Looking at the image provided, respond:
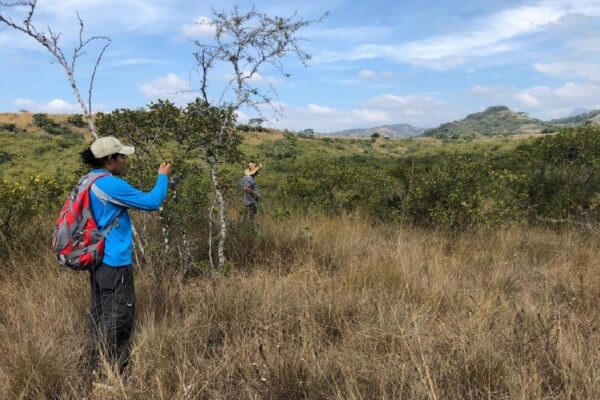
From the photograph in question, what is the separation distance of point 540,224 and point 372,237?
3.61 m

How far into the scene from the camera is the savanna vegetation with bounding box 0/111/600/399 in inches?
110

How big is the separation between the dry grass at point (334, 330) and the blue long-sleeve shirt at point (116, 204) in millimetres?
614

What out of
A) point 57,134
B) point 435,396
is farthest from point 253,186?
point 57,134

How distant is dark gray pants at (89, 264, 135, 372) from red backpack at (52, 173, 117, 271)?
Answer: 0.16 meters

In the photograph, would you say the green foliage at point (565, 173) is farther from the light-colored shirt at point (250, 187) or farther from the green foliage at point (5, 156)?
the green foliage at point (5, 156)

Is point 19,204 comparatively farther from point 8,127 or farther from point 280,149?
point 8,127

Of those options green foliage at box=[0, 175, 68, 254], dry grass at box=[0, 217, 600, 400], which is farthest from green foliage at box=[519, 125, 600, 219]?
green foliage at box=[0, 175, 68, 254]

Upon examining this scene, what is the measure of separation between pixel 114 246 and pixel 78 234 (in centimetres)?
Answer: 24

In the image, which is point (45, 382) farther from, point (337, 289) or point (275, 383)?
point (337, 289)

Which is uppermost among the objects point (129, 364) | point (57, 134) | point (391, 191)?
point (57, 134)

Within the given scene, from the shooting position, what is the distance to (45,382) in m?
2.85

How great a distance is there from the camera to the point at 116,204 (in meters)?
3.14

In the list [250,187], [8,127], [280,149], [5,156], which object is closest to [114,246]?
[250,187]

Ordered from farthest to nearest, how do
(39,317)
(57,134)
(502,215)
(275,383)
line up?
(57,134), (502,215), (39,317), (275,383)
